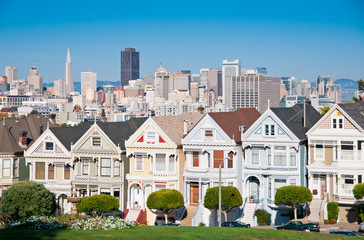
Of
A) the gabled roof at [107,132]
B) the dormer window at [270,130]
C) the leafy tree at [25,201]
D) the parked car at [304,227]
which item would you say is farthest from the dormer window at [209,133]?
the leafy tree at [25,201]

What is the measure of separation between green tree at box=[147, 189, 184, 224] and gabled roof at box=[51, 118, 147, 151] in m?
6.22

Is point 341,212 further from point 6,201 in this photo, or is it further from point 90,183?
point 6,201

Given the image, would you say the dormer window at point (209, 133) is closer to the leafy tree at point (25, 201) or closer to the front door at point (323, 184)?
the front door at point (323, 184)

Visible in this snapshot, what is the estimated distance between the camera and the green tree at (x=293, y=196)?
50.1m

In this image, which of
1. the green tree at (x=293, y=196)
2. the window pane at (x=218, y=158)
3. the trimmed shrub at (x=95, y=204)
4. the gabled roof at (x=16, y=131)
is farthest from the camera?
the gabled roof at (x=16, y=131)

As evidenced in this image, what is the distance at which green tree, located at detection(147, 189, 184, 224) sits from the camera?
53.4 meters

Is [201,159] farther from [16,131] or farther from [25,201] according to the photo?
[16,131]

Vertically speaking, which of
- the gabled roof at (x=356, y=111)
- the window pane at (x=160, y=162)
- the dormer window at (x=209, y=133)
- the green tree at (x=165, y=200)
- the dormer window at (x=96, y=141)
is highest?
the gabled roof at (x=356, y=111)

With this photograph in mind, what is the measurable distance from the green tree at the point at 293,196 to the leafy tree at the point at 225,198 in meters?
3.04

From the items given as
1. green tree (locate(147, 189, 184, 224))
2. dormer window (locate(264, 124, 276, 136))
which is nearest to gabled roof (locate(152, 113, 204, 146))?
green tree (locate(147, 189, 184, 224))

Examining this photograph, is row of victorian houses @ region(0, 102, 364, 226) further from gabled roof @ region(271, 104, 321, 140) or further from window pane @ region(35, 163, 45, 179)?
gabled roof @ region(271, 104, 321, 140)

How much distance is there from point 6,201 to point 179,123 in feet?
53.9

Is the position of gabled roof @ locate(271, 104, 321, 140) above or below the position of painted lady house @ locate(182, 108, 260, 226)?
above

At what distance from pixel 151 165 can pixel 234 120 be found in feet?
26.5
